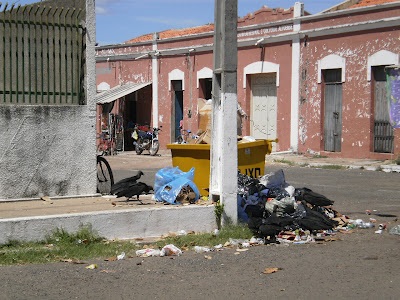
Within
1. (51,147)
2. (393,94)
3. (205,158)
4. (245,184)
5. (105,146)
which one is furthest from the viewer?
(105,146)

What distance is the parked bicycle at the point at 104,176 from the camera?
36.8ft

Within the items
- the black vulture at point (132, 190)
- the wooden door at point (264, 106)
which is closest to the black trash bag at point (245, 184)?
the black vulture at point (132, 190)

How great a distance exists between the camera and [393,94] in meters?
20.2

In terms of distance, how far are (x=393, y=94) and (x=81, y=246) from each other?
1474 cm

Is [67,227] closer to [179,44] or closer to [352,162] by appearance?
[352,162]

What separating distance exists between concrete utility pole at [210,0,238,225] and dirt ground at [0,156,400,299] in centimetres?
101

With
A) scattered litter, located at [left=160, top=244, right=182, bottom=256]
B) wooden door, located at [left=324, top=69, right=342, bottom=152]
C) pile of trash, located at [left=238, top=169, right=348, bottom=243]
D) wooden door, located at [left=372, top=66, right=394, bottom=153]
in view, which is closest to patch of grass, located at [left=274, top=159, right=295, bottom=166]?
wooden door, located at [left=324, top=69, right=342, bottom=152]

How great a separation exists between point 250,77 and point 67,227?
1859cm

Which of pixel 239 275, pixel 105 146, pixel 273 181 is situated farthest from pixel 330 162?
pixel 239 275

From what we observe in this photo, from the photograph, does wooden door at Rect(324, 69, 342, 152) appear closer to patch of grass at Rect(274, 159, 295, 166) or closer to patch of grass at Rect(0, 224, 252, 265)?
patch of grass at Rect(274, 159, 295, 166)

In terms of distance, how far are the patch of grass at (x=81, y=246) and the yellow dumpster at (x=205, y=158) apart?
6.10ft

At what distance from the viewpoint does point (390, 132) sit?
20391mm

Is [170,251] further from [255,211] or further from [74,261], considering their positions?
[255,211]

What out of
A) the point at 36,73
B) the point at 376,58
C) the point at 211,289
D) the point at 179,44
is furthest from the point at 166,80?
the point at 211,289
